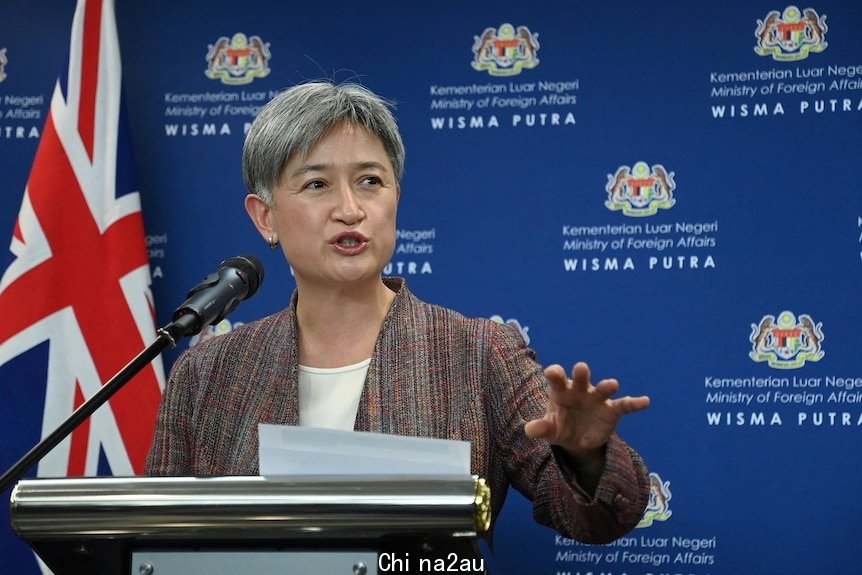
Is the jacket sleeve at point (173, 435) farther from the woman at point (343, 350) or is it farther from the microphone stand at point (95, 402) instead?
the microphone stand at point (95, 402)

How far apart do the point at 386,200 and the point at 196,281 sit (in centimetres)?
166

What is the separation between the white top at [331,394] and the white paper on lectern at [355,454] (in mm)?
756

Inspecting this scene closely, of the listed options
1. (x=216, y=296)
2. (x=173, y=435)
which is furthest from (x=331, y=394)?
(x=216, y=296)

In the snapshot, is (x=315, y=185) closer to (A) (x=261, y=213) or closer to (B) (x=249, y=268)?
(A) (x=261, y=213)

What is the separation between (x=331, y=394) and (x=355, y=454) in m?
0.85

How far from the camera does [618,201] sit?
338 centimetres

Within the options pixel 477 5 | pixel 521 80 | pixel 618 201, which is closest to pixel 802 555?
pixel 618 201

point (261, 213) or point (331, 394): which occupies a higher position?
point (261, 213)

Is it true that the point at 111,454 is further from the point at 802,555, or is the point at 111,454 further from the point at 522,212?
the point at 802,555

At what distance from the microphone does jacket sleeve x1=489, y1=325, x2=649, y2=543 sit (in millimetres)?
519

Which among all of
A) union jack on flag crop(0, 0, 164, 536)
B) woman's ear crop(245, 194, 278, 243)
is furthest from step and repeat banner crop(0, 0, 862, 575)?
woman's ear crop(245, 194, 278, 243)

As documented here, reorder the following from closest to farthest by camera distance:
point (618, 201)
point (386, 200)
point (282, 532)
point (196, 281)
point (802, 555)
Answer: point (282, 532)
point (386, 200)
point (802, 555)
point (618, 201)
point (196, 281)

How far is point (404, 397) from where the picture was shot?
2010 millimetres

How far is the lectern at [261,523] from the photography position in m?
1.20
